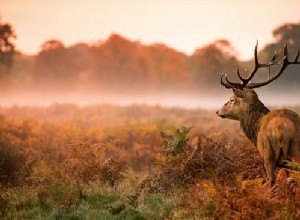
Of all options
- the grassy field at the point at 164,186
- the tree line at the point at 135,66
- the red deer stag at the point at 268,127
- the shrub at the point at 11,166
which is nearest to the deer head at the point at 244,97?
the red deer stag at the point at 268,127

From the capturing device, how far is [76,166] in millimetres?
12750

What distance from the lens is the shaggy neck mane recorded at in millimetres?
9570

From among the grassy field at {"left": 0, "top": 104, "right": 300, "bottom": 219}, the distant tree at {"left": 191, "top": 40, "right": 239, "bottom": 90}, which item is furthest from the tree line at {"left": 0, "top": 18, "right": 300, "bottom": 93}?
the grassy field at {"left": 0, "top": 104, "right": 300, "bottom": 219}

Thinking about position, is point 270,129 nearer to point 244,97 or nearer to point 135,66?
point 244,97

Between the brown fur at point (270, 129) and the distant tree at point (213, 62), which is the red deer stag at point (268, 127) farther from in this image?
the distant tree at point (213, 62)

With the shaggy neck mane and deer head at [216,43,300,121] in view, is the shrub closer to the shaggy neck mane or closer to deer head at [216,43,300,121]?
deer head at [216,43,300,121]

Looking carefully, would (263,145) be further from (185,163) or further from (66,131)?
(66,131)

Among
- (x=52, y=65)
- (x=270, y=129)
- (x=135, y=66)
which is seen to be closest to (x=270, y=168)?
(x=270, y=129)

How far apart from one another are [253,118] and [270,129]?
0.62 m

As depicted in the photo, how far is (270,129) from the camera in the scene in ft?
29.6

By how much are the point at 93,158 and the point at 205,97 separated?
174 feet

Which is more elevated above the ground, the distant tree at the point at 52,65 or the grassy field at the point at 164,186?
the distant tree at the point at 52,65

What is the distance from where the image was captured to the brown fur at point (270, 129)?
8.80 m

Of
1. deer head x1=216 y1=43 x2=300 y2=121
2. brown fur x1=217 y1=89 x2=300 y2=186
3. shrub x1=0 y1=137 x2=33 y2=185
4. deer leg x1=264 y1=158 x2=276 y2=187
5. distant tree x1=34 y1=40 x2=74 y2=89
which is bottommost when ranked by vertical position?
shrub x1=0 y1=137 x2=33 y2=185
